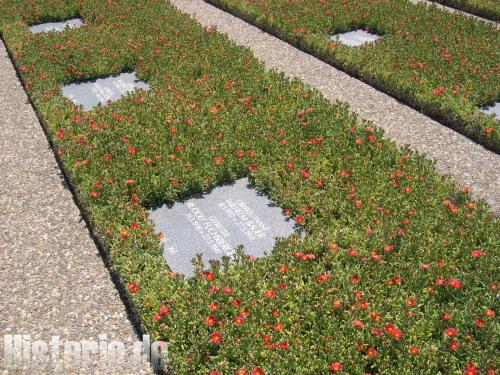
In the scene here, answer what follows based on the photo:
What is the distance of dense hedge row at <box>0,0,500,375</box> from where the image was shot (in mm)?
6070

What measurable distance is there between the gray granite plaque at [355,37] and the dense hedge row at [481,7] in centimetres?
453

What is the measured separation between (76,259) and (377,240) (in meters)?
4.68

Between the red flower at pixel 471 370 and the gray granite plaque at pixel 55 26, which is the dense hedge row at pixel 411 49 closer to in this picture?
the gray granite plaque at pixel 55 26

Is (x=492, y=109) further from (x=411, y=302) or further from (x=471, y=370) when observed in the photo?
(x=471, y=370)

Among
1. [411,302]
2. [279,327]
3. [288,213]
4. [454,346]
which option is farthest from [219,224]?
[454,346]

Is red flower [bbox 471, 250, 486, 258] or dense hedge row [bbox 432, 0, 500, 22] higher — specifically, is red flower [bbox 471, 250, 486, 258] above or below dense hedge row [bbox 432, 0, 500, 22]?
below

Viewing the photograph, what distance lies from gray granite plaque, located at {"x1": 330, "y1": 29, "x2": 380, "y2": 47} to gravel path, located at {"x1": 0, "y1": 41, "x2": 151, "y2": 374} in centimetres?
912

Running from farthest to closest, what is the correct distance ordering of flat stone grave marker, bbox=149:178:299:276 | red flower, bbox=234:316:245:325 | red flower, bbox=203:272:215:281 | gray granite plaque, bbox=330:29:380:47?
1. gray granite plaque, bbox=330:29:380:47
2. flat stone grave marker, bbox=149:178:299:276
3. red flower, bbox=203:272:215:281
4. red flower, bbox=234:316:245:325

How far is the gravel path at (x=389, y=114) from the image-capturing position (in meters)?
9.66

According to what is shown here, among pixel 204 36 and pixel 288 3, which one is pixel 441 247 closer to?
pixel 204 36

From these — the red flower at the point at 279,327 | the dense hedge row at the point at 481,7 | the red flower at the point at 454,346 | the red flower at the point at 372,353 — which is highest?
the dense hedge row at the point at 481,7

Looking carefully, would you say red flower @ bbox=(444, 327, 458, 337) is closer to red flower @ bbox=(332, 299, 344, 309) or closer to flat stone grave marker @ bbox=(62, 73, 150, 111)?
red flower @ bbox=(332, 299, 344, 309)

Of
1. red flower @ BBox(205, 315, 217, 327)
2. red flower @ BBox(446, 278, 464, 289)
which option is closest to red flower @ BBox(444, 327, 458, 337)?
red flower @ BBox(446, 278, 464, 289)

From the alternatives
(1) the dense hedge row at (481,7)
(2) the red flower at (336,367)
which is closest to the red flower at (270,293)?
(2) the red flower at (336,367)
